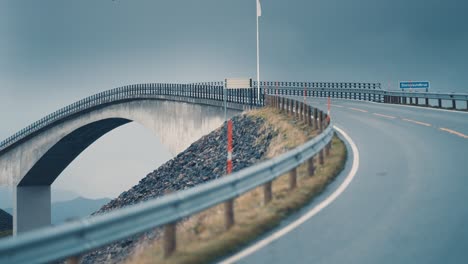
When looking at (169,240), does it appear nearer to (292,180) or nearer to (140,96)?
(292,180)

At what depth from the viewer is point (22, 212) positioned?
7475 cm

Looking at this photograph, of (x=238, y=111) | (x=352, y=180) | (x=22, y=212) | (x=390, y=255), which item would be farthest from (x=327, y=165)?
(x=22, y=212)

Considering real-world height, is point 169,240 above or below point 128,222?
below

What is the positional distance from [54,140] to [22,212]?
377 inches

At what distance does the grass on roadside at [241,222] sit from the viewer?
8.40m

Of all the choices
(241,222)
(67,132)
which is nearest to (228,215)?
(241,222)

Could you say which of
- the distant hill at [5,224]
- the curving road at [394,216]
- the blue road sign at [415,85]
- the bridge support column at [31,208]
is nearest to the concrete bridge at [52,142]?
the bridge support column at [31,208]

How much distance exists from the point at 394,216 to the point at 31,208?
7301 centimetres

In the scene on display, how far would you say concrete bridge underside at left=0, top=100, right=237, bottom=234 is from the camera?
71238 millimetres

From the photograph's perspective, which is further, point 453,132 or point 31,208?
point 31,208

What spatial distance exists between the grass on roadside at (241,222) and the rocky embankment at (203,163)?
10.4 m

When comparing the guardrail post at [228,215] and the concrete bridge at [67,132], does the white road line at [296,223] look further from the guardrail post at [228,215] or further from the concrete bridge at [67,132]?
the concrete bridge at [67,132]

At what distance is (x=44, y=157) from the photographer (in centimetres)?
7981

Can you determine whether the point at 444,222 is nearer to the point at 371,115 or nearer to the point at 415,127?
the point at 415,127
